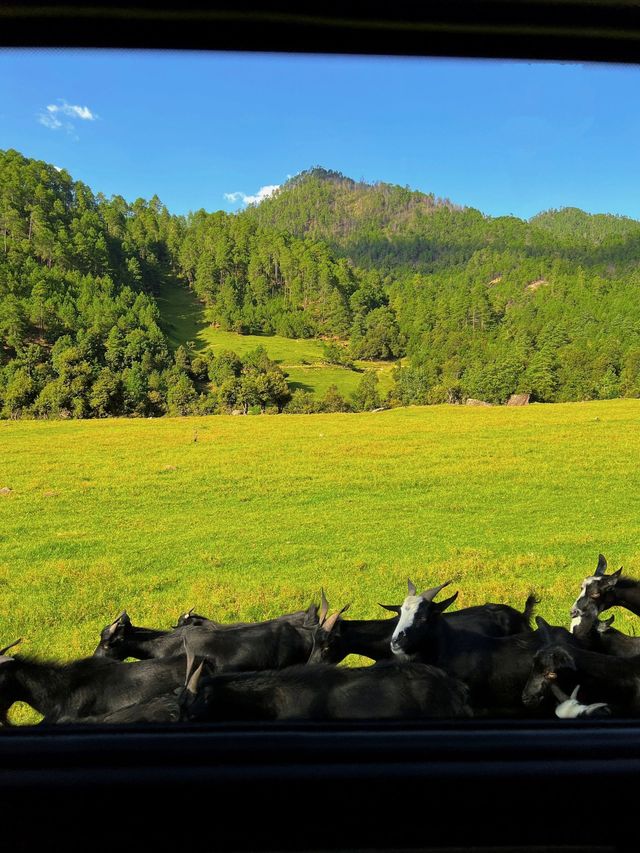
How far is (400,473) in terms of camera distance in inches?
321

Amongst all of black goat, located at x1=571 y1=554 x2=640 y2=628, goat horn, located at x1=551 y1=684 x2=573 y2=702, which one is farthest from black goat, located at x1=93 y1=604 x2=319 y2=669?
black goat, located at x1=571 y1=554 x2=640 y2=628

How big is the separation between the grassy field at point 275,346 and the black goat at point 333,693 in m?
3.83

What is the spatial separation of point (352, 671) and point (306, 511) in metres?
5.18

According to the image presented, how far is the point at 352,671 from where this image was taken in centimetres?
250

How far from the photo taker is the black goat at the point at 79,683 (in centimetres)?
276

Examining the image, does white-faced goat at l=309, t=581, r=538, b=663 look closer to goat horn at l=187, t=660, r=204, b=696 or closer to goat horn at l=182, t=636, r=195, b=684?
goat horn at l=182, t=636, r=195, b=684

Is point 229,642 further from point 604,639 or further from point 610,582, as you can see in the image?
point 610,582

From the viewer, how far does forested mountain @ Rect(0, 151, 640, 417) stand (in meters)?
4.79

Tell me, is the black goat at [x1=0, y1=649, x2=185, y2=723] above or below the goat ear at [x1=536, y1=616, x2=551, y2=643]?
below

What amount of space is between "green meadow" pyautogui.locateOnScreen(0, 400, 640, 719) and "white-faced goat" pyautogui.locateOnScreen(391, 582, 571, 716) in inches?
81.9

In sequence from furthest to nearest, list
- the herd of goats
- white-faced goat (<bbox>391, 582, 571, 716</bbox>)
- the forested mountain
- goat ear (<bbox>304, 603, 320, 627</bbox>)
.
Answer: the forested mountain < goat ear (<bbox>304, 603, 320, 627</bbox>) < white-faced goat (<bbox>391, 582, 571, 716</bbox>) < the herd of goats

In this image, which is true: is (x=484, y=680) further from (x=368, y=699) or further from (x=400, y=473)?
(x=400, y=473)

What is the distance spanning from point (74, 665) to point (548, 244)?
6535 millimetres

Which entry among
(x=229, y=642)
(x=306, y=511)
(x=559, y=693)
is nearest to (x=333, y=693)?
(x=559, y=693)
